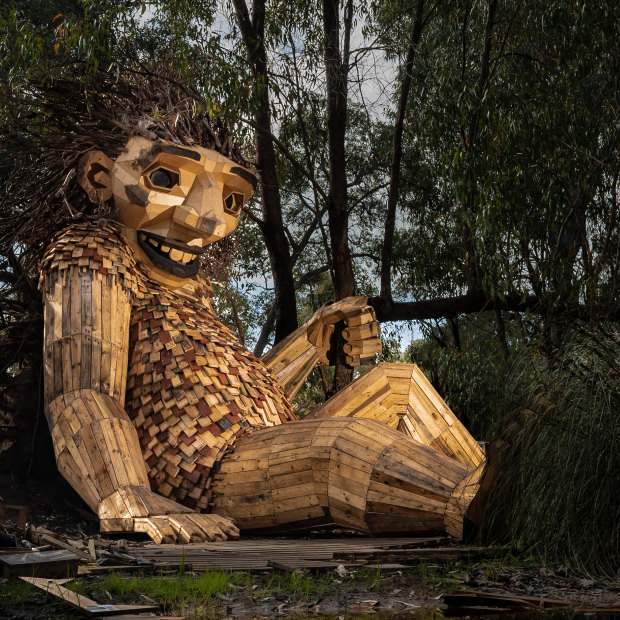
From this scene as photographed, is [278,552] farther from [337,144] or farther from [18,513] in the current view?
[337,144]

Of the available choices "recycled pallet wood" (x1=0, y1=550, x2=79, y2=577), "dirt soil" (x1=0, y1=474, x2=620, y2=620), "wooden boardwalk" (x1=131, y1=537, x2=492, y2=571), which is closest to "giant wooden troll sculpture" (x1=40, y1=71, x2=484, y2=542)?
"wooden boardwalk" (x1=131, y1=537, x2=492, y2=571)

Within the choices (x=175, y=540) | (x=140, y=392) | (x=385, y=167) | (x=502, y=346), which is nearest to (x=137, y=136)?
(x=140, y=392)

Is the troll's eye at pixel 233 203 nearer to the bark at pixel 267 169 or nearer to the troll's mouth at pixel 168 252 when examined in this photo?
the troll's mouth at pixel 168 252

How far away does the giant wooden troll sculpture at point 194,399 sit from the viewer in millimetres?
3779

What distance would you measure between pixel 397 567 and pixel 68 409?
2.17 metres

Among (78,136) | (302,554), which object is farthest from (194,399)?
(78,136)

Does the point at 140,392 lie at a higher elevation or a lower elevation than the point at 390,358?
lower

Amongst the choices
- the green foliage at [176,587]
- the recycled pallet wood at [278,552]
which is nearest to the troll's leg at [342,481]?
the recycled pallet wood at [278,552]

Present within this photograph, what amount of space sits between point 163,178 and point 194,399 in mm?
1407

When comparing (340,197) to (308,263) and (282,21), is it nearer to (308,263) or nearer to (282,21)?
(282,21)

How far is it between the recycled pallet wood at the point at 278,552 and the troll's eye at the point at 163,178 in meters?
2.33

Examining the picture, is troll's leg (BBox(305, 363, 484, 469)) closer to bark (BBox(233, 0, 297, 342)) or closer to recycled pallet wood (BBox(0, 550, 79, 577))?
bark (BBox(233, 0, 297, 342))

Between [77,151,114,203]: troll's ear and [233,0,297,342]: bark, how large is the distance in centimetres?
204

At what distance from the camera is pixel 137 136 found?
5.09 m
